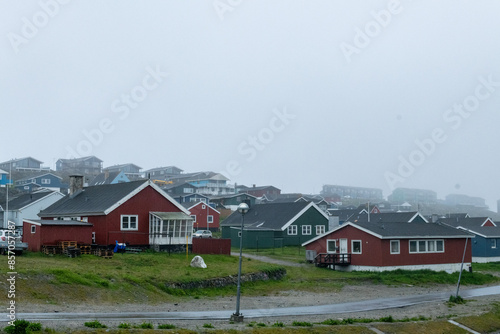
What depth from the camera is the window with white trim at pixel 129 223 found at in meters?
46.2

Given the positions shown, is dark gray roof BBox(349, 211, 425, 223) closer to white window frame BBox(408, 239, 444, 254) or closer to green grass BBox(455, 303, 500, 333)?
white window frame BBox(408, 239, 444, 254)

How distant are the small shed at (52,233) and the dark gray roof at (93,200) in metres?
3.79

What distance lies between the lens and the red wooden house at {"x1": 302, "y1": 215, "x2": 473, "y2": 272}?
158 ft

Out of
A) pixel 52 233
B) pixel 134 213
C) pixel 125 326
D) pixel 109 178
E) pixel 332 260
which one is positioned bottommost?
pixel 332 260

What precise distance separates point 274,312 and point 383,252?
73.1 ft

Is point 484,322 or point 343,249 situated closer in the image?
point 484,322

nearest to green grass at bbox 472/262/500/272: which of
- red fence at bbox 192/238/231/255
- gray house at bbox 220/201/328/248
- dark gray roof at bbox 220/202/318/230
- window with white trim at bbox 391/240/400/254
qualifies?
window with white trim at bbox 391/240/400/254

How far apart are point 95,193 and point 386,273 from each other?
24907mm

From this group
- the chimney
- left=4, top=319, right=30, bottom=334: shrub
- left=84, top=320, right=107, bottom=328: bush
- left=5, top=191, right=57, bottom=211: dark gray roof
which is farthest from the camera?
left=5, top=191, right=57, bottom=211: dark gray roof

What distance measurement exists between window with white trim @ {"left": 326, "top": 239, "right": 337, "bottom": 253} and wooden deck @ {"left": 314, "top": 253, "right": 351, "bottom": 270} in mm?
1290

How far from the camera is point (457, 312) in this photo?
31281 mm

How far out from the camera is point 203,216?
295 feet

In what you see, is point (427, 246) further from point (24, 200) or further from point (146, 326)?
point (24, 200)

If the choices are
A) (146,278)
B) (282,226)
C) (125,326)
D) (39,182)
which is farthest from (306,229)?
(39,182)
